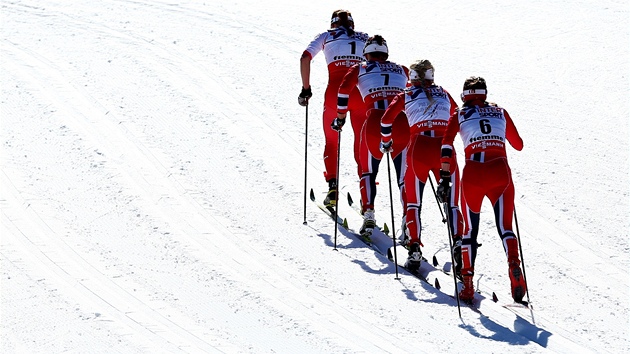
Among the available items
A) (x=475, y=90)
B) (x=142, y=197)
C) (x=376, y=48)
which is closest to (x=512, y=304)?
(x=475, y=90)

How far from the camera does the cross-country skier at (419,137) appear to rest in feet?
37.2

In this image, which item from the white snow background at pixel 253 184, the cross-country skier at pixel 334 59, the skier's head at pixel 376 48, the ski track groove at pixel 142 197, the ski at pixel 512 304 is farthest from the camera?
the cross-country skier at pixel 334 59

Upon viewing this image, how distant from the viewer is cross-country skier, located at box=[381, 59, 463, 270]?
37.2 ft

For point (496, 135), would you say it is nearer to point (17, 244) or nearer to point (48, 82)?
point (17, 244)

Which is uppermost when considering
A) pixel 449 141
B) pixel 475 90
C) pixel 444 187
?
pixel 475 90

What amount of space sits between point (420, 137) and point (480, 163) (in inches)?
41.5

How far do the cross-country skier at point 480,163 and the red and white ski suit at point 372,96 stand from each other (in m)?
1.58

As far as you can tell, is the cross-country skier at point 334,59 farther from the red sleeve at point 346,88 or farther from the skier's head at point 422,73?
the skier's head at point 422,73

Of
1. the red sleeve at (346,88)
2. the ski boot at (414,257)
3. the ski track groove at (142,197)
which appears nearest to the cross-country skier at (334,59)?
the red sleeve at (346,88)

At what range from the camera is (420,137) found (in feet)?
37.3

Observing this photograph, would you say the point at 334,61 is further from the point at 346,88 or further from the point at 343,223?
the point at 343,223

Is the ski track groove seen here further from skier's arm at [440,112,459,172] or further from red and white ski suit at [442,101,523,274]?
skier's arm at [440,112,459,172]

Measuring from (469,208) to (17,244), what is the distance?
186 inches

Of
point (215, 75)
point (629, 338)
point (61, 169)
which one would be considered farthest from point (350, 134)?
point (629, 338)
